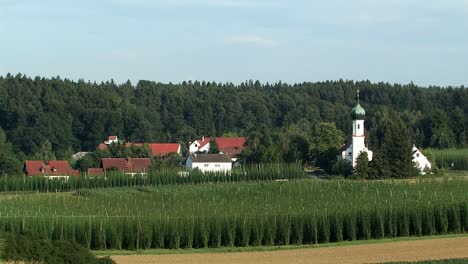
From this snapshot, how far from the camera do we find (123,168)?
9344cm

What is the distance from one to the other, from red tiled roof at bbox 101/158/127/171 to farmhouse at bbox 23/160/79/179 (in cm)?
290

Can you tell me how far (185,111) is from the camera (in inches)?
6088

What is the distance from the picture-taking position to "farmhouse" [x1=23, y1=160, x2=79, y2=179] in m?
89.3

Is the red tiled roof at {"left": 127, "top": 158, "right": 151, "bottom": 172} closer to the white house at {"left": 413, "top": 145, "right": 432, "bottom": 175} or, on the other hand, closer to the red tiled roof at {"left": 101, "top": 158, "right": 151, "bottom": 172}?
the red tiled roof at {"left": 101, "top": 158, "right": 151, "bottom": 172}

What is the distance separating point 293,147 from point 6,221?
1923 inches

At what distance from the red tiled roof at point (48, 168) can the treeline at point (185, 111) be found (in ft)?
9.43

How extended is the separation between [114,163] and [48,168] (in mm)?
5908

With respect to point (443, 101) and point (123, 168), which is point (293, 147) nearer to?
point (123, 168)

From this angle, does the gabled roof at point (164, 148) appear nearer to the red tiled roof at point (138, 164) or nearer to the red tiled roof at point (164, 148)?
the red tiled roof at point (164, 148)

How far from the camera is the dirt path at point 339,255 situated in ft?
137

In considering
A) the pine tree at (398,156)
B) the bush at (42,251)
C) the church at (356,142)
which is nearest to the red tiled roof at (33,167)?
the church at (356,142)

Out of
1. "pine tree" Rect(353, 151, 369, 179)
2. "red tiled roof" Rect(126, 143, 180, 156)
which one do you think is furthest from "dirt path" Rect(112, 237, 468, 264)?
"red tiled roof" Rect(126, 143, 180, 156)

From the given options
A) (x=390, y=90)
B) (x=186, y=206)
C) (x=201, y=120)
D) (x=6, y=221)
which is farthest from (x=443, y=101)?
(x=6, y=221)

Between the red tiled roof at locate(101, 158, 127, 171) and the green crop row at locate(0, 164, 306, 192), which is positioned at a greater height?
the red tiled roof at locate(101, 158, 127, 171)
